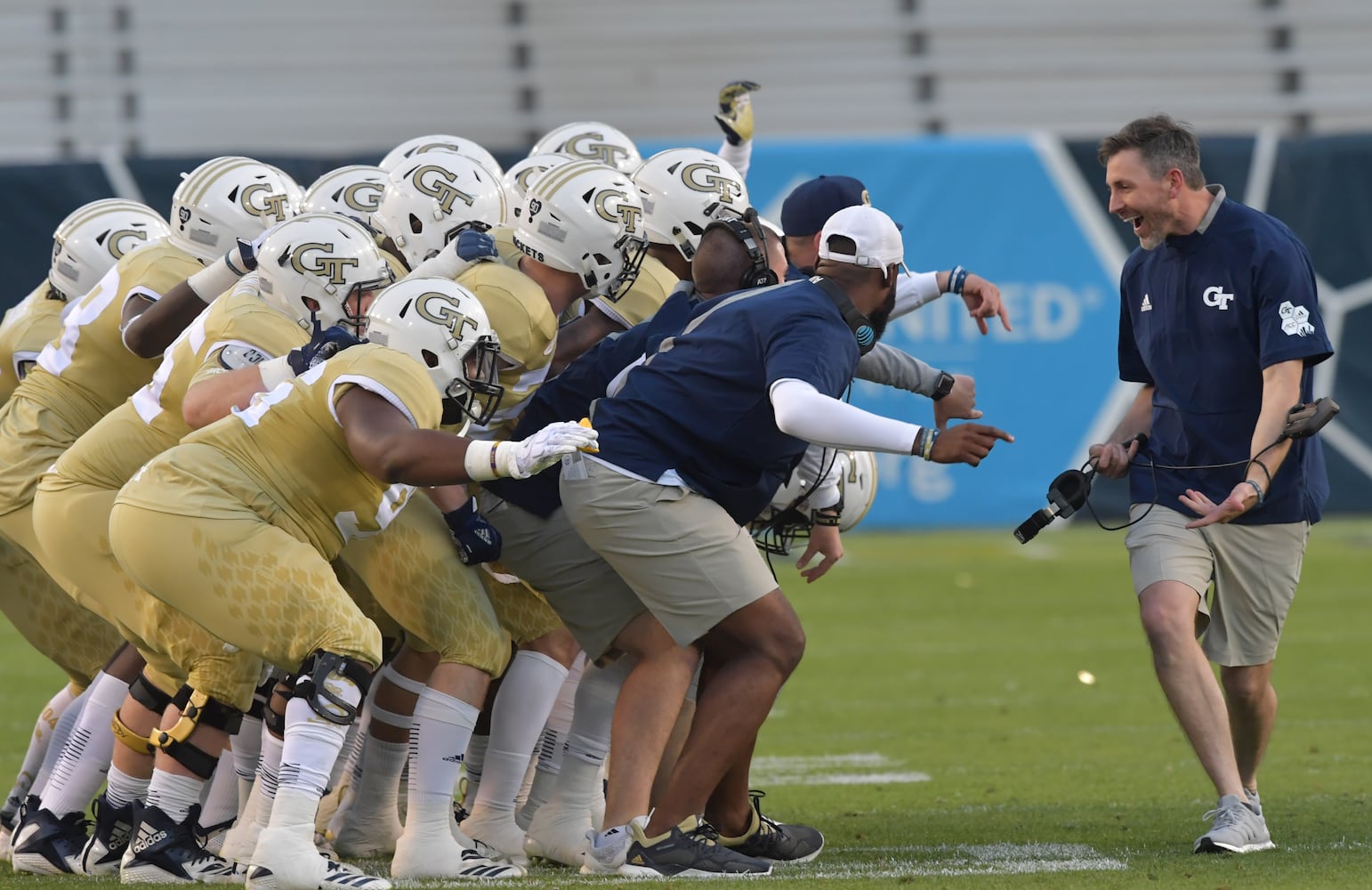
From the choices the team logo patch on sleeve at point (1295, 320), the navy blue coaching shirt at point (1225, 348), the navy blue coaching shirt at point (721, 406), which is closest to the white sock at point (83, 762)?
the navy blue coaching shirt at point (721, 406)

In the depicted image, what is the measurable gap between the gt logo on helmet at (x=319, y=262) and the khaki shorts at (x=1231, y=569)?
89.1 inches

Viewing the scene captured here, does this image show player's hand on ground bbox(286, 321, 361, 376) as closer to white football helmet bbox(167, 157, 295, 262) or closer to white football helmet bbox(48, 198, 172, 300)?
white football helmet bbox(167, 157, 295, 262)

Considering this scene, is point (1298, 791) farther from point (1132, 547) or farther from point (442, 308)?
point (442, 308)

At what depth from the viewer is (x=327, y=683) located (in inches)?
168

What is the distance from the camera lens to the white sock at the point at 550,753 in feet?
18.0

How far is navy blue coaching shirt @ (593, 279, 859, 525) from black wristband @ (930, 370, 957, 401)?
0.50m

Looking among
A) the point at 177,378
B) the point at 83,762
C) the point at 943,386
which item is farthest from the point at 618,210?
the point at 83,762

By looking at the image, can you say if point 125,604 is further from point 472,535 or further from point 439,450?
point 439,450

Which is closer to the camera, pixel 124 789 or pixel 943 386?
pixel 124 789

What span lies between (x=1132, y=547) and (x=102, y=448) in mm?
2814

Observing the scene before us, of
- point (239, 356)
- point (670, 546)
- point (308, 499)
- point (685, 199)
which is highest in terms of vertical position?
point (685, 199)

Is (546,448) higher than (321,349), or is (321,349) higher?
(321,349)

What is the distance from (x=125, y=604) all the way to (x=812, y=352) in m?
1.92

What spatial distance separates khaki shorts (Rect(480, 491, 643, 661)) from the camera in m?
4.95
